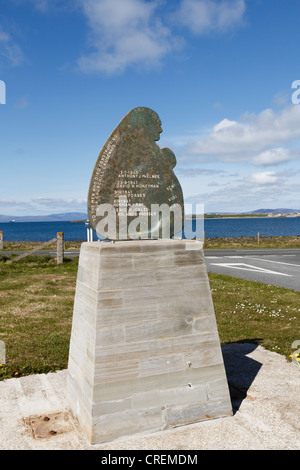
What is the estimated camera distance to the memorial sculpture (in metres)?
3.58

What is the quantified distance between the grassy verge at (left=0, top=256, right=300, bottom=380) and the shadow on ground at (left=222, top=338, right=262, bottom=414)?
11.6 inches

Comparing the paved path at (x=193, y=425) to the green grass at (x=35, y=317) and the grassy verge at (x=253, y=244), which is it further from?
the grassy verge at (x=253, y=244)

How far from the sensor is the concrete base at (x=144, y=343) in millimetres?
3559

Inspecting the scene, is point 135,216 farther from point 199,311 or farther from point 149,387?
point 149,387

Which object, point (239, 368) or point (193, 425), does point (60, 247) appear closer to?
point (239, 368)

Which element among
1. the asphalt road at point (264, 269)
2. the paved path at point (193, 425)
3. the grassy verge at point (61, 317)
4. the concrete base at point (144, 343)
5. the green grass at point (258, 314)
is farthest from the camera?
the asphalt road at point (264, 269)

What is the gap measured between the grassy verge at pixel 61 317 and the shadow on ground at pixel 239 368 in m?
0.29

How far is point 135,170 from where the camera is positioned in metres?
4.21

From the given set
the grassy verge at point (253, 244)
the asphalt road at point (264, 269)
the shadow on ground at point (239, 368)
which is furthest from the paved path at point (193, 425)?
the grassy verge at point (253, 244)

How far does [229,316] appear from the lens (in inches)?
330

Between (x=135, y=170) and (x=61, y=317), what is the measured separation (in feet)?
16.9

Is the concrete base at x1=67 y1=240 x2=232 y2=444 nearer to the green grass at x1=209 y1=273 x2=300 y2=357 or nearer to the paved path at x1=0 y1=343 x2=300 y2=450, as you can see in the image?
the paved path at x1=0 y1=343 x2=300 y2=450
